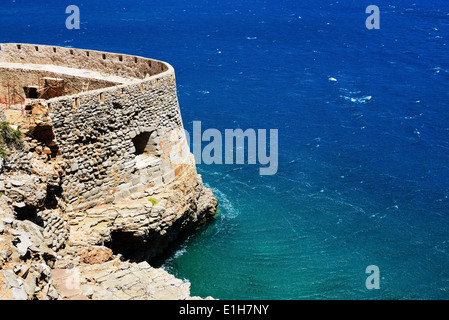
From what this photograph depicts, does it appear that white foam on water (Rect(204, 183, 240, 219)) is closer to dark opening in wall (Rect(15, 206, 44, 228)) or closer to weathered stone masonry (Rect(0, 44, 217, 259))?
weathered stone masonry (Rect(0, 44, 217, 259))

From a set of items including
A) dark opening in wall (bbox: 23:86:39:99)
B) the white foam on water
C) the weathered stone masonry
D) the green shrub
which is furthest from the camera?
the white foam on water

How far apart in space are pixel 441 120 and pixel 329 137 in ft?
44.7

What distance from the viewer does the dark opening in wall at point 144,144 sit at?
3303 centimetres

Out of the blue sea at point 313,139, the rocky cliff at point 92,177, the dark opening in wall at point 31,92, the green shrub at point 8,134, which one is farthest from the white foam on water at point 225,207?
the green shrub at point 8,134

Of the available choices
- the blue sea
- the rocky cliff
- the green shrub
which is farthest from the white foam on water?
the green shrub

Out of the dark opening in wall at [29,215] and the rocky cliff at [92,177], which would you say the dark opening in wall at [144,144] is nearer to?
the rocky cliff at [92,177]

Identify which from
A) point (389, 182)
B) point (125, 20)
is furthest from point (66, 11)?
point (389, 182)

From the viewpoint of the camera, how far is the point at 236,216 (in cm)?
4122

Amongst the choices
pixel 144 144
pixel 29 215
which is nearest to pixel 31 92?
pixel 144 144

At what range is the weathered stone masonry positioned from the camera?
95.3 feet

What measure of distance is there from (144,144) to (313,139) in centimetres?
2569

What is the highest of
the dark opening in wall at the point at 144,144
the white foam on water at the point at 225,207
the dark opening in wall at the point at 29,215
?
the dark opening in wall at the point at 144,144

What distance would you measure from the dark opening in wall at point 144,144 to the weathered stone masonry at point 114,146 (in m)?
0.06

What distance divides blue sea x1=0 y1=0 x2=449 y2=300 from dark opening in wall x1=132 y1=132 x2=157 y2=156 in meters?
Result: 7.20
